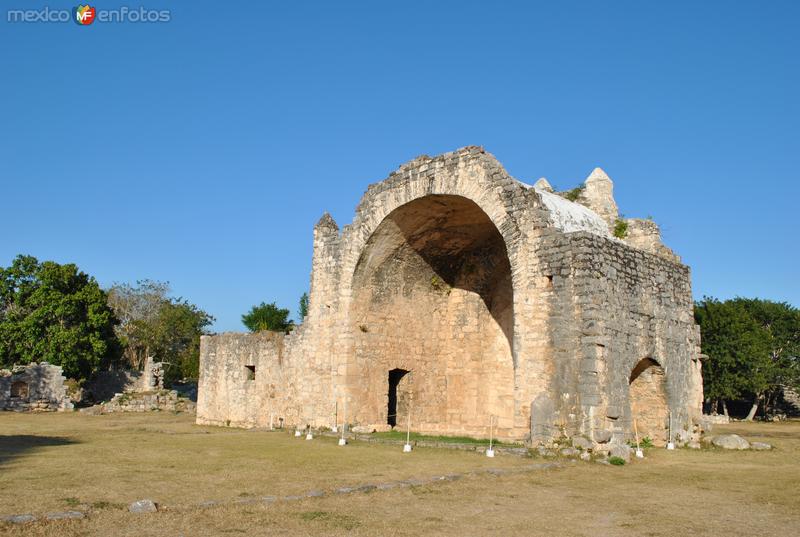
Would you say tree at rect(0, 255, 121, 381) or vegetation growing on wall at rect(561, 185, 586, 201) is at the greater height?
A: vegetation growing on wall at rect(561, 185, 586, 201)

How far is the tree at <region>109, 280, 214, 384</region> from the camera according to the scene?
138 ft

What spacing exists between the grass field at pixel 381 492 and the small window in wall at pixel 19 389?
17215mm

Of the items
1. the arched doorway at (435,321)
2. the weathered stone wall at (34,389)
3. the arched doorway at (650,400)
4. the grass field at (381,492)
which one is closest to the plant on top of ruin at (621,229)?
the arched doorway at (435,321)

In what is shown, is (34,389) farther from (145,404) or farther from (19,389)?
(145,404)

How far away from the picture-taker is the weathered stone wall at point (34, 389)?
2697cm

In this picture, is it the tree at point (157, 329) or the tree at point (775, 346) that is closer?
the tree at point (775, 346)

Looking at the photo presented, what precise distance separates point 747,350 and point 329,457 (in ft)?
82.9

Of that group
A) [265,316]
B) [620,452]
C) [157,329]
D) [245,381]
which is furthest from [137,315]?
[620,452]

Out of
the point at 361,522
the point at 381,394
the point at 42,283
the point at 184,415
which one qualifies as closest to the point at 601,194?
the point at 381,394

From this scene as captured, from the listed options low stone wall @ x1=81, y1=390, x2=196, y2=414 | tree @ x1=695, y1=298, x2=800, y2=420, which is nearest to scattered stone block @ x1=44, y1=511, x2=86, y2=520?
low stone wall @ x1=81, y1=390, x2=196, y2=414

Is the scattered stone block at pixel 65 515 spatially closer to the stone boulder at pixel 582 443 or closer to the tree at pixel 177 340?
the stone boulder at pixel 582 443

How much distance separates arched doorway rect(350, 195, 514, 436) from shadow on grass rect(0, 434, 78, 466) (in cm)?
636

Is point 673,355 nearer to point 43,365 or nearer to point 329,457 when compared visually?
point 329,457

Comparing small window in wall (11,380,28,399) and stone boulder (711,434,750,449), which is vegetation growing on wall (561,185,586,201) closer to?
stone boulder (711,434,750,449)
